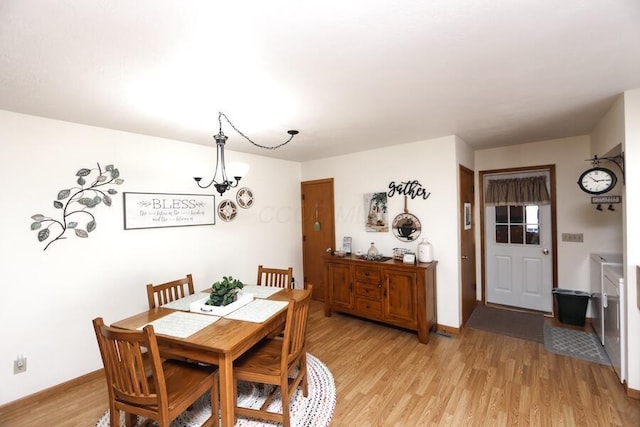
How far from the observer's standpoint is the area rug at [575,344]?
2.64 meters

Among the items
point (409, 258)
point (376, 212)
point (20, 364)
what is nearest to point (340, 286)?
point (409, 258)

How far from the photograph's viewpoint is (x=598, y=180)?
2418 mm

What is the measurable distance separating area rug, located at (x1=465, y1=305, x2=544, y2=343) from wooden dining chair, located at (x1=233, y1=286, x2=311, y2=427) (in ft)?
8.33

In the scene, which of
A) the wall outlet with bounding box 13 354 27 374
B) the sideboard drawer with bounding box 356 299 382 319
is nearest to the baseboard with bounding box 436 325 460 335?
the sideboard drawer with bounding box 356 299 382 319

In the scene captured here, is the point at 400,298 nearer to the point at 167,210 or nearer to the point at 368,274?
the point at 368,274

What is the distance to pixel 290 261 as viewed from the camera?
4.44 metres

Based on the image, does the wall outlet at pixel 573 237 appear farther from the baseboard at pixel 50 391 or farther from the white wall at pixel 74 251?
the baseboard at pixel 50 391

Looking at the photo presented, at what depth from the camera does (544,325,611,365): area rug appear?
2.64 metres

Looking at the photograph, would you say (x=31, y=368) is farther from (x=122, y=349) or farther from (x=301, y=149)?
(x=301, y=149)

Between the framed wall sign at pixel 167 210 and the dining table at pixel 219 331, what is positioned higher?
the framed wall sign at pixel 167 210

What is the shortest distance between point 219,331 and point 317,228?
2.81 meters

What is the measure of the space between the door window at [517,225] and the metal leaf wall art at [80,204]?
190 inches

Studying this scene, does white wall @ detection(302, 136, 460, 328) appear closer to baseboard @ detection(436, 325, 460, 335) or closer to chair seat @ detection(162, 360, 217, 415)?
baseboard @ detection(436, 325, 460, 335)

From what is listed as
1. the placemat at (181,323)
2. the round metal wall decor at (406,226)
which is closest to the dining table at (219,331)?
the placemat at (181,323)
